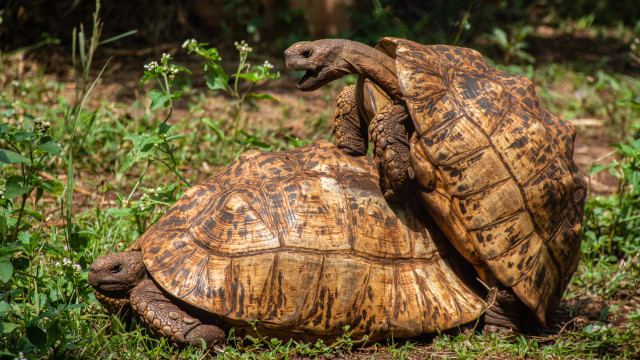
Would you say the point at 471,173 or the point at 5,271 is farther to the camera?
the point at 471,173

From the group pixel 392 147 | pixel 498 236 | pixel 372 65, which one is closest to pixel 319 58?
pixel 372 65

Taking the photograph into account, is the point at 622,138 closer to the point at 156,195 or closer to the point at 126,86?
the point at 156,195

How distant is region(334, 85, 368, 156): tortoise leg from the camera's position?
328 centimetres

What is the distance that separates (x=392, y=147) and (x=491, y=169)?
1.68ft

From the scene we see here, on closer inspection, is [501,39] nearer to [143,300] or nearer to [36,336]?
[143,300]

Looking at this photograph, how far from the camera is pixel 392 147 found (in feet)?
9.35

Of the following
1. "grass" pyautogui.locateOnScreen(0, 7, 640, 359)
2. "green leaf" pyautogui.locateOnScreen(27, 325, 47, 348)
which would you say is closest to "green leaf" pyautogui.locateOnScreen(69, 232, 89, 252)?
"grass" pyautogui.locateOnScreen(0, 7, 640, 359)

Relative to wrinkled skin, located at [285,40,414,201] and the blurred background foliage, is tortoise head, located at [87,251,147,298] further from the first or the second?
the blurred background foliage

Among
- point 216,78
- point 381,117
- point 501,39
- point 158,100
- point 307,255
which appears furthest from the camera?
point 501,39

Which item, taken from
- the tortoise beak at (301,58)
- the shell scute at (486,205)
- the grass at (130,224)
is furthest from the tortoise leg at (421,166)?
the grass at (130,224)

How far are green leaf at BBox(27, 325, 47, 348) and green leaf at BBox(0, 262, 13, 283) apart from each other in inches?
10.9

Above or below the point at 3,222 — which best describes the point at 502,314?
below

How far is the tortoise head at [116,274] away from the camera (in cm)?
279

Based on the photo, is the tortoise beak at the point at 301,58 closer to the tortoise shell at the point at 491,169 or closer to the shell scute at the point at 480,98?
the tortoise shell at the point at 491,169
